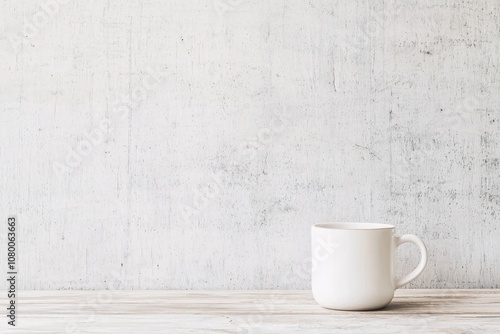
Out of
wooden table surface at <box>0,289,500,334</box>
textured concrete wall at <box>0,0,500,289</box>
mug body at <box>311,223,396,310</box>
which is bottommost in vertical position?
wooden table surface at <box>0,289,500,334</box>

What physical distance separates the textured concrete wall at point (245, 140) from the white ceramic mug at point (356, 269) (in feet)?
0.59

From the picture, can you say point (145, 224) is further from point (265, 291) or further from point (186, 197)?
point (265, 291)

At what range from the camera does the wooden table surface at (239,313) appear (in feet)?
2.59

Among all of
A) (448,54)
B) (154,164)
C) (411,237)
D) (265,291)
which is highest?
(448,54)

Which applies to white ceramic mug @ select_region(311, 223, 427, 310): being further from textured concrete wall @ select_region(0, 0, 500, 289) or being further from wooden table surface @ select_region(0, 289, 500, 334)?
textured concrete wall @ select_region(0, 0, 500, 289)

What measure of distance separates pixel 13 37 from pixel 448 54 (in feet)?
2.76

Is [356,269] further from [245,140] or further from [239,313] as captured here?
[245,140]

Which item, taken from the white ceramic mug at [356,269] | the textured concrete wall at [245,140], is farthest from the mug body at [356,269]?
the textured concrete wall at [245,140]

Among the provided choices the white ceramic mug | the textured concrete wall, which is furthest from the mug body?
the textured concrete wall

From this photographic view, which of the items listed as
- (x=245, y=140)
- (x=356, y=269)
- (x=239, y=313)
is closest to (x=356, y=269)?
(x=356, y=269)

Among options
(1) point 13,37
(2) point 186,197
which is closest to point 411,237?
(2) point 186,197

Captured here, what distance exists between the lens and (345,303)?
2.86ft

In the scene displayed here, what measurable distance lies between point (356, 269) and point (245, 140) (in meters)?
0.34

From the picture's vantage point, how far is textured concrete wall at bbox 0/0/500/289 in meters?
1.06
